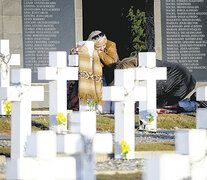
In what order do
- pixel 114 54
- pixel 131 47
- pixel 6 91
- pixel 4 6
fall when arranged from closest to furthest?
pixel 6 91
pixel 114 54
pixel 4 6
pixel 131 47

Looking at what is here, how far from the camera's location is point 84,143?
495cm

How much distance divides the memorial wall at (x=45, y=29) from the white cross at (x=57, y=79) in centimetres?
639

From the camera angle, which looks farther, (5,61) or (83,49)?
(5,61)

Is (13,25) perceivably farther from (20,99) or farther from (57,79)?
(20,99)

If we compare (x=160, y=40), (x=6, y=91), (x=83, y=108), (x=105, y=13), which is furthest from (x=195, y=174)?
(x=105, y=13)

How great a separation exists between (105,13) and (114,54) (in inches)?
279

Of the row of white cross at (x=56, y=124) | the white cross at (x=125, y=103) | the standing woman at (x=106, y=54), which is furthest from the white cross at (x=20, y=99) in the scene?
the standing woman at (x=106, y=54)

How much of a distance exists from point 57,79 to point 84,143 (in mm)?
5041

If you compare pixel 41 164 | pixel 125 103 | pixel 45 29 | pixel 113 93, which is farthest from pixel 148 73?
pixel 45 29

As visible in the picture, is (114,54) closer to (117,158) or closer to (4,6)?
(4,6)

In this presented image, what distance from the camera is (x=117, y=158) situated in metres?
7.52

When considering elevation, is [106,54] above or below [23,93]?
above

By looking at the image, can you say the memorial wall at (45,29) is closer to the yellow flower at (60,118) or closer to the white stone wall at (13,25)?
the white stone wall at (13,25)

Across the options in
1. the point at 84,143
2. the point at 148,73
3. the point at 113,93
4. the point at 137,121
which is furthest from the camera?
the point at 137,121
